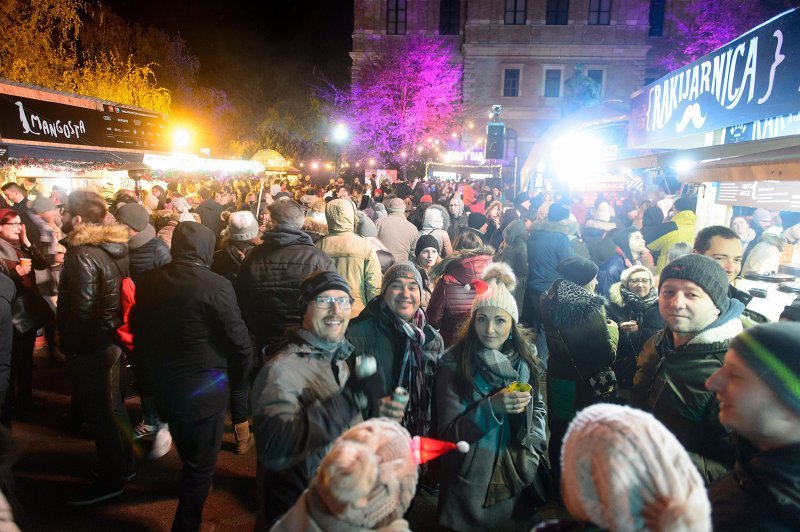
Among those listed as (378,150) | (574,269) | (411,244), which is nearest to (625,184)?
(411,244)

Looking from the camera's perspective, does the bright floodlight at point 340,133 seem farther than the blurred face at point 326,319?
Yes

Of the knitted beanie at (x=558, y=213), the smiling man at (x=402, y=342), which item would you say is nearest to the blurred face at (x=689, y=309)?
the smiling man at (x=402, y=342)

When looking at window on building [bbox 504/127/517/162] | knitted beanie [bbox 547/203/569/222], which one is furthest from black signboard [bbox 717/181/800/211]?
window on building [bbox 504/127/517/162]

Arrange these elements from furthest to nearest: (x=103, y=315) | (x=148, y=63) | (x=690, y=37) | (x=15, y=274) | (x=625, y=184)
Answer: (x=690, y=37) < (x=148, y=63) < (x=625, y=184) < (x=15, y=274) < (x=103, y=315)

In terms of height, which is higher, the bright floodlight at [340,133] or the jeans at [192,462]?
the bright floodlight at [340,133]

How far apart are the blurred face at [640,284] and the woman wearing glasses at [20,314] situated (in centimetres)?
545

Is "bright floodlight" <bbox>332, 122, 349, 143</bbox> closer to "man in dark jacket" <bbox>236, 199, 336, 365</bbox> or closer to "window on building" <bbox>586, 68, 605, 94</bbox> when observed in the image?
"window on building" <bbox>586, 68, 605, 94</bbox>

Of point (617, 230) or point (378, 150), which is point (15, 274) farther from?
point (378, 150)

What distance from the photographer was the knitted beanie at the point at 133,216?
4430 mm

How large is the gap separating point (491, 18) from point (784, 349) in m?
37.3

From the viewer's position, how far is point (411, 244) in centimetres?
709

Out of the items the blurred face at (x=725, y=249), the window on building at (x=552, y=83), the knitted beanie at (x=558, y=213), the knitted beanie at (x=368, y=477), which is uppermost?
the window on building at (x=552, y=83)

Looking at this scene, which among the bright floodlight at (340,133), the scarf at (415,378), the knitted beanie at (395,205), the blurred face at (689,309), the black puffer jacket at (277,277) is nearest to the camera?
the blurred face at (689,309)

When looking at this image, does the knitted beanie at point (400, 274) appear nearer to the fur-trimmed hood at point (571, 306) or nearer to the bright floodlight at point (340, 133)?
the fur-trimmed hood at point (571, 306)
